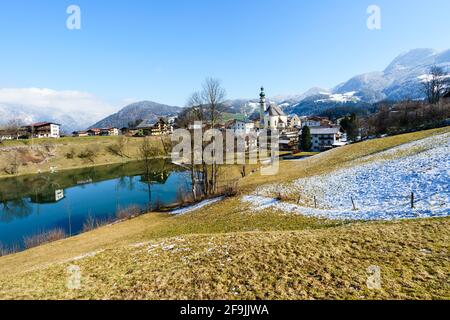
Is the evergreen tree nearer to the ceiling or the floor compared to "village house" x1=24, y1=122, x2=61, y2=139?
nearer to the floor

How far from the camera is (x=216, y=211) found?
2352 cm

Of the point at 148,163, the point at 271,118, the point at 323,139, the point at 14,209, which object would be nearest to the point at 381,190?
the point at 14,209

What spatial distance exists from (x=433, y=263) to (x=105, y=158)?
334ft

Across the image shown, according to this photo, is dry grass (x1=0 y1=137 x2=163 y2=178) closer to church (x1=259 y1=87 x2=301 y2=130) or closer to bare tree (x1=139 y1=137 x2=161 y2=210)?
bare tree (x1=139 y1=137 x2=161 y2=210)

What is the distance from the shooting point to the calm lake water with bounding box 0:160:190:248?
32.9 m

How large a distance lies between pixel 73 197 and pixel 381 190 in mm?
51030

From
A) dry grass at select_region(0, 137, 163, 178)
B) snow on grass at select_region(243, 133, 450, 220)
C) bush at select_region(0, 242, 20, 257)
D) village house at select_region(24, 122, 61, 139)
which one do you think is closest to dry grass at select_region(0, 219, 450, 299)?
snow on grass at select_region(243, 133, 450, 220)

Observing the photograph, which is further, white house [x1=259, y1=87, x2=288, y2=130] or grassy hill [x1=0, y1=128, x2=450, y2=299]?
white house [x1=259, y1=87, x2=288, y2=130]

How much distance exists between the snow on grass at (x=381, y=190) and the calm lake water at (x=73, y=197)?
65.5 ft

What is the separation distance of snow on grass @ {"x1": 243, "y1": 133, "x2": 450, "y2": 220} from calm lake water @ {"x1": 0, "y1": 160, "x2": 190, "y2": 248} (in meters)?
20.0

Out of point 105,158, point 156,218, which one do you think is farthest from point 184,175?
point 105,158

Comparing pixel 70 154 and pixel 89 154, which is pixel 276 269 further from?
pixel 70 154

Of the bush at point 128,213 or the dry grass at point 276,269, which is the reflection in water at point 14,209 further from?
the dry grass at point 276,269

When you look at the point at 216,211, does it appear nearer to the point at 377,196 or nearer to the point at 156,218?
the point at 156,218
